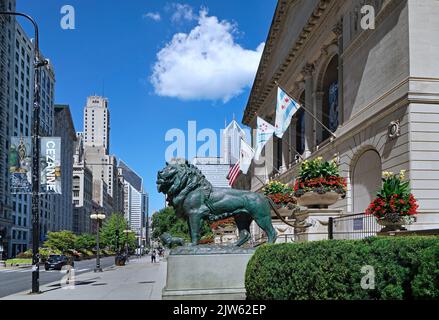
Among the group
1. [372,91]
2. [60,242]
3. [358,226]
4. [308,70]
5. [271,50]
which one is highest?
[271,50]

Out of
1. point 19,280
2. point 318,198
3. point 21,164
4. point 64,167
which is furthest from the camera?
point 64,167

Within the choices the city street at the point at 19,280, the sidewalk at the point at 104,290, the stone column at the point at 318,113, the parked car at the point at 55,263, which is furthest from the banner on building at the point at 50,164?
the parked car at the point at 55,263

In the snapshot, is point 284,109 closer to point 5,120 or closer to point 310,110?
point 310,110

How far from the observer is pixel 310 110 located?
39.9m

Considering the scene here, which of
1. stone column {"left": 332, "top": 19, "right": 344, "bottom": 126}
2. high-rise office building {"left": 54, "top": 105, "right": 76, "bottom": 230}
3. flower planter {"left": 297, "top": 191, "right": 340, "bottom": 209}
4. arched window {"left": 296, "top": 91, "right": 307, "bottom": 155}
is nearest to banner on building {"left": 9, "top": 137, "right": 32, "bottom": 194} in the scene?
flower planter {"left": 297, "top": 191, "right": 340, "bottom": 209}

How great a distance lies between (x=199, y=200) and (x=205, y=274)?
189 centimetres

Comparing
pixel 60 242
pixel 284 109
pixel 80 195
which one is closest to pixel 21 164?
pixel 284 109

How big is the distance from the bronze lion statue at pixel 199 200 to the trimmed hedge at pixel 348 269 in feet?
7.29

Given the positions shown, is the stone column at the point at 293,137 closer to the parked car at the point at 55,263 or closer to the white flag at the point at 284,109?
the white flag at the point at 284,109

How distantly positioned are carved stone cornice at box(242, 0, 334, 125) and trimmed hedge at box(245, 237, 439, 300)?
88.9ft
